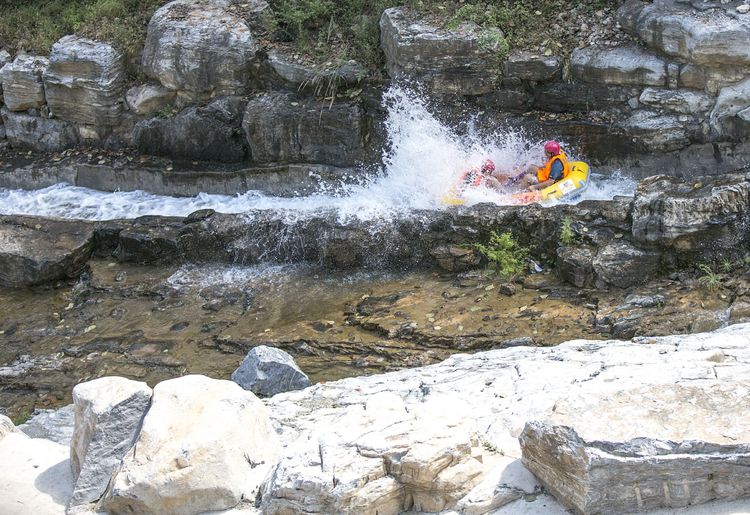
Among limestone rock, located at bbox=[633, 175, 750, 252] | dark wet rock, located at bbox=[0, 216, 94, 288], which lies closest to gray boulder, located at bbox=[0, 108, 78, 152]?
dark wet rock, located at bbox=[0, 216, 94, 288]

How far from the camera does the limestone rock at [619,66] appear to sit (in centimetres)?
1108

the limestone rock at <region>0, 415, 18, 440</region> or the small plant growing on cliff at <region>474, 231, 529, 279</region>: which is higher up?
the limestone rock at <region>0, 415, 18, 440</region>

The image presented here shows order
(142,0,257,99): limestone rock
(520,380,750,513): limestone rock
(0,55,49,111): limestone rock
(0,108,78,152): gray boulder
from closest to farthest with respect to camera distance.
Answer: (520,380,750,513): limestone rock, (142,0,257,99): limestone rock, (0,55,49,111): limestone rock, (0,108,78,152): gray boulder

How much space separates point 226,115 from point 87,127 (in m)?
2.60

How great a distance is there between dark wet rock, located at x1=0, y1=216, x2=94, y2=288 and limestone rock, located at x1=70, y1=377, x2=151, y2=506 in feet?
18.7

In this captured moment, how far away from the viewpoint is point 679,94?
433 inches

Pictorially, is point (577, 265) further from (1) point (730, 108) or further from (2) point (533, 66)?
(2) point (533, 66)

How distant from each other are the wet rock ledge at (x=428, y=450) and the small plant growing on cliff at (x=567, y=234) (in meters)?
3.82

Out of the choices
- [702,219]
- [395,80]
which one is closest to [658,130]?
[702,219]

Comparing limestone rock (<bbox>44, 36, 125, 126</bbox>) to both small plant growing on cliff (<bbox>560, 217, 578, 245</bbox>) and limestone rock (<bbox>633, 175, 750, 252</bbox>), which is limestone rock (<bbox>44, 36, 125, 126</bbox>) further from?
limestone rock (<bbox>633, 175, 750, 252</bbox>)

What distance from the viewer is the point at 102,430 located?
15.9 ft

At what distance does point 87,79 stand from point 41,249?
3.79m

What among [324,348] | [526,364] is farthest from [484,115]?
[526,364]

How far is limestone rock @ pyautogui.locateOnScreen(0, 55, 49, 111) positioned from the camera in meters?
13.5
